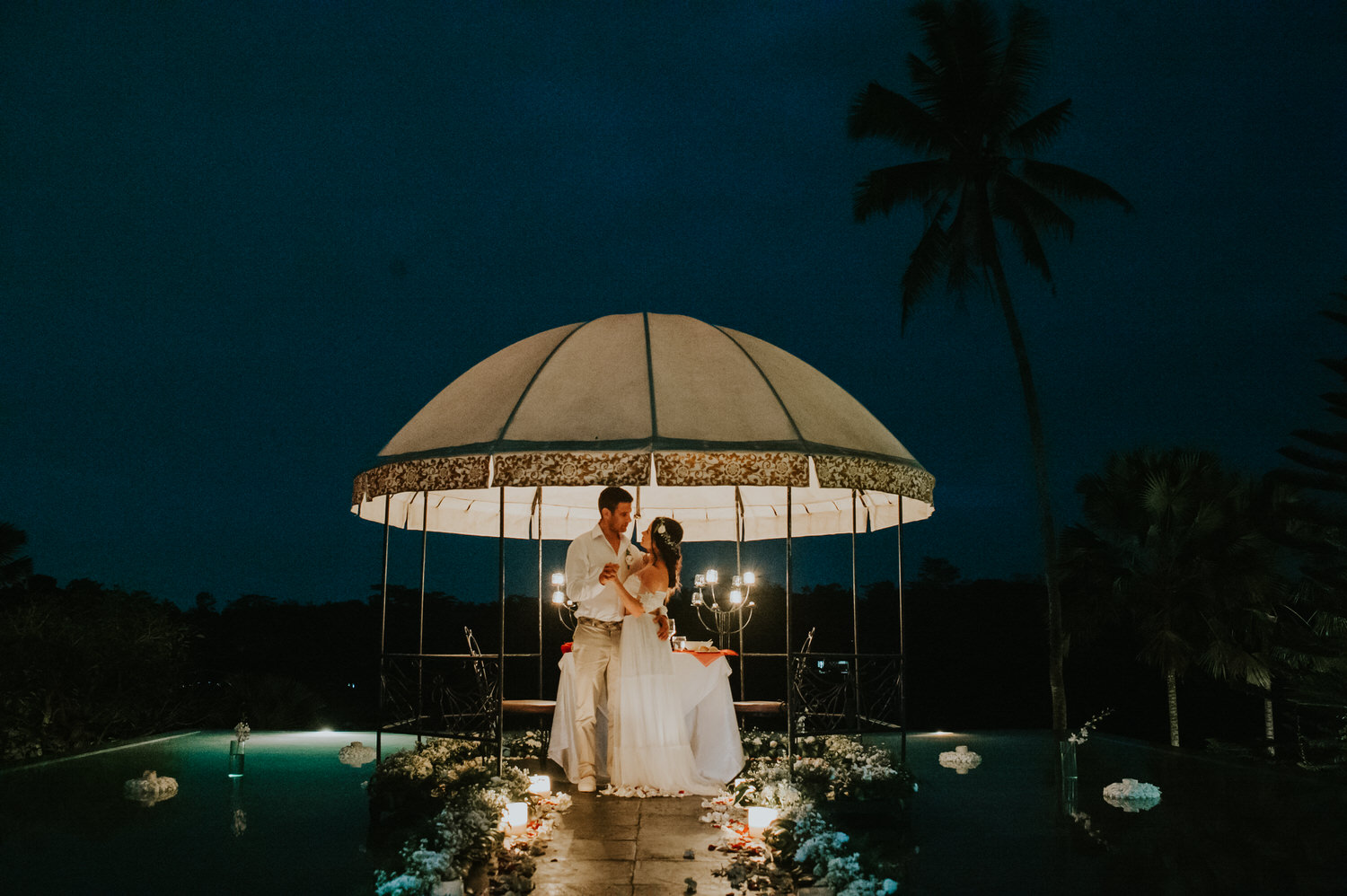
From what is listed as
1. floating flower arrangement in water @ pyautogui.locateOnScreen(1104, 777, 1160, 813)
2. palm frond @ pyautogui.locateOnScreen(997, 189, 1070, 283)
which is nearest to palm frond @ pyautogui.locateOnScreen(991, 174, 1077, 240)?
palm frond @ pyautogui.locateOnScreen(997, 189, 1070, 283)

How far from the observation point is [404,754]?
6.20 m

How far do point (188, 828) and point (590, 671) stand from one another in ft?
8.29

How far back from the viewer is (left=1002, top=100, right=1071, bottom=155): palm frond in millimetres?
16719

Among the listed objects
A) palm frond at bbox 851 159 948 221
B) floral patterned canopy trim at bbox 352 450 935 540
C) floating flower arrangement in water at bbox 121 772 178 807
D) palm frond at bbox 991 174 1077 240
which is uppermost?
palm frond at bbox 851 159 948 221

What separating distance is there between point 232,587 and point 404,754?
20419mm

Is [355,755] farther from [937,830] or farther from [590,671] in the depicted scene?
[937,830]

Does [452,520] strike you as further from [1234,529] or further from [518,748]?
[1234,529]

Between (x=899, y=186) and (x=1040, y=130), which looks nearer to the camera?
(x=1040, y=130)

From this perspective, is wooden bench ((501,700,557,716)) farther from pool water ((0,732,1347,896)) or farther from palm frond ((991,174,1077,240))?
palm frond ((991,174,1077,240))

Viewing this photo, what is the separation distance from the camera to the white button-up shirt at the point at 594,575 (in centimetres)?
691

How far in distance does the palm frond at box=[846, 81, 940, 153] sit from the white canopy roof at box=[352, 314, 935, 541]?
10381 millimetres

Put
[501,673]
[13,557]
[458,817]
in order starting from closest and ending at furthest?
1. [458,817]
2. [501,673]
3. [13,557]

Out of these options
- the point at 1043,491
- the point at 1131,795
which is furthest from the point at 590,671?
the point at 1043,491

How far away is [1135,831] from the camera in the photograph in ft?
18.9
